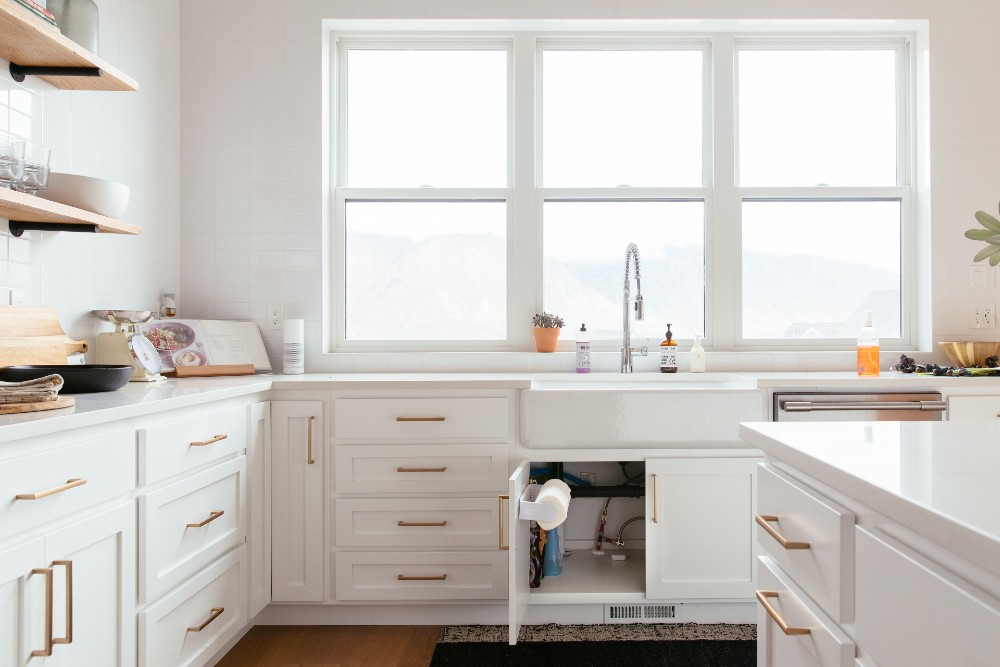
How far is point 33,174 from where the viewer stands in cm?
175

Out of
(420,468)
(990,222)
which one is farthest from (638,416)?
(990,222)

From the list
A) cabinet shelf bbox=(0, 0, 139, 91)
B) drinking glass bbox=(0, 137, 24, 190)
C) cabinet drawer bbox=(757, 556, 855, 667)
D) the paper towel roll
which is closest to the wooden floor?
the paper towel roll

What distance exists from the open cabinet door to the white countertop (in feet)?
2.93

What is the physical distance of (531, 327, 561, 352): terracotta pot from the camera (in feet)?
9.51

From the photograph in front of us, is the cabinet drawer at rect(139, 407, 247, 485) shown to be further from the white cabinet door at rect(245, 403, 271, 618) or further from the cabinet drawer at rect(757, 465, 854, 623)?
the cabinet drawer at rect(757, 465, 854, 623)

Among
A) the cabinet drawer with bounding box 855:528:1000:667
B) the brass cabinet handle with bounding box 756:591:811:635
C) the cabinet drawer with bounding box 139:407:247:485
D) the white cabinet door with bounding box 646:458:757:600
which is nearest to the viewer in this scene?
the cabinet drawer with bounding box 855:528:1000:667

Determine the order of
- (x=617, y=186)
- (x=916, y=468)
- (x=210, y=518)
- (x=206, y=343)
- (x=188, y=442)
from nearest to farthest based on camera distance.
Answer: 1. (x=916, y=468)
2. (x=188, y=442)
3. (x=210, y=518)
4. (x=206, y=343)
5. (x=617, y=186)

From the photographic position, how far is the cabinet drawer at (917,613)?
1.81ft

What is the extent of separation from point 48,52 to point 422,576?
6.58 ft

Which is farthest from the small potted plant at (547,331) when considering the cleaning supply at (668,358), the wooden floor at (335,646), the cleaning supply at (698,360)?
the wooden floor at (335,646)

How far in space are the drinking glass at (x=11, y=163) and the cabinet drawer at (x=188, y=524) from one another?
2.93 feet

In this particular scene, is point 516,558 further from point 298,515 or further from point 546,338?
point 546,338

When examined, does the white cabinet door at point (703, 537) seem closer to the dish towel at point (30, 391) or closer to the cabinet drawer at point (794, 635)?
the cabinet drawer at point (794, 635)

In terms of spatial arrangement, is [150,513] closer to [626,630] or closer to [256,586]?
[256,586]
